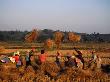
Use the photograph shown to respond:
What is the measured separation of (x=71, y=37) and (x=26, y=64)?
18.0 meters

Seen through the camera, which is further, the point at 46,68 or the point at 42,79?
the point at 46,68

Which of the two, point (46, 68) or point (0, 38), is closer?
point (46, 68)

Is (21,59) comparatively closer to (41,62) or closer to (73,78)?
(41,62)

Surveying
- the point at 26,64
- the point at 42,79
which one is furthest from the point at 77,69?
the point at 26,64

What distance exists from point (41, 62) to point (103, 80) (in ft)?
13.3

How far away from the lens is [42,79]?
1412 cm

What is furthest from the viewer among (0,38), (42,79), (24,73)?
(0,38)

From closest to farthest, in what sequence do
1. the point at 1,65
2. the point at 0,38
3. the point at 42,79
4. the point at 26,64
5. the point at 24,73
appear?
the point at 42,79
the point at 24,73
the point at 1,65
the point at 26,64
the point at 0,38

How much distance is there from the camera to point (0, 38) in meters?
92.2

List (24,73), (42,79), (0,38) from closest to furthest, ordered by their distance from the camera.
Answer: (42,79) < (24,73) < (0,38)

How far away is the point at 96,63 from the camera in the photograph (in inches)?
666

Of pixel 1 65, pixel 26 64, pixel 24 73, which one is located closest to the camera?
pixel 24 73

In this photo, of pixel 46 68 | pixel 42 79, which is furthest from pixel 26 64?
pixel 42 79

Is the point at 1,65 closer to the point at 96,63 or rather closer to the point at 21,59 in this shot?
the point at 21,59
